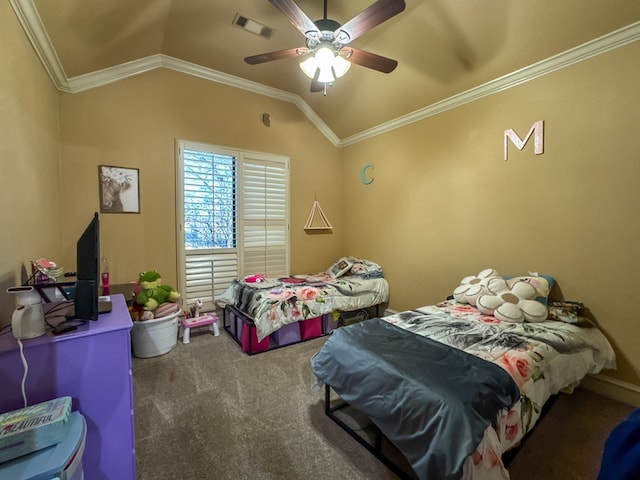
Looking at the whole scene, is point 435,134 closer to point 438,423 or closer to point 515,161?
point 515,161

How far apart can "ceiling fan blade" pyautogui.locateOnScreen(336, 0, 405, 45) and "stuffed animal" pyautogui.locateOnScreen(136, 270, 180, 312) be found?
9.06 feet

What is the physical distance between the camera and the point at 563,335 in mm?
1951

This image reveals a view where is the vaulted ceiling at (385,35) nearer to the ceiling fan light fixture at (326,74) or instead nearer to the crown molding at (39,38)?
the crown molding at (39,38)

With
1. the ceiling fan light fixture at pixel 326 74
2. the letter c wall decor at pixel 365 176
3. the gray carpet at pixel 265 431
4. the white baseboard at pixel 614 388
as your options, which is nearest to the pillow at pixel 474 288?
the gray carpet at pixel 265 431

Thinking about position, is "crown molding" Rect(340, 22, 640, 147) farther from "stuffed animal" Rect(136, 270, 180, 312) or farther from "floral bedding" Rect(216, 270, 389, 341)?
"stuffed animal" Rect(136, 270, 180, 312)

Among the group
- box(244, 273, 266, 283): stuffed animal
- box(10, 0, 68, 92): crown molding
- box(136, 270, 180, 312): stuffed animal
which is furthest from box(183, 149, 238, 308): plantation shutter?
box(10, 0, 68, 92): crown molding

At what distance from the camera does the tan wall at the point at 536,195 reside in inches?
84.6

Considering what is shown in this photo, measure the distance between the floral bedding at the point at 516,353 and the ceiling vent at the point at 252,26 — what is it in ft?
9.63

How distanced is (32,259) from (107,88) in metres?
1.95

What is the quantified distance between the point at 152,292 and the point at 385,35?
339 cm

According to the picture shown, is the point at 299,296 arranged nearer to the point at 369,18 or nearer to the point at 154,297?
the point at 154,297

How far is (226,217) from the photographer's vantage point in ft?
11.9

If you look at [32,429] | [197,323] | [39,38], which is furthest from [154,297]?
[39,38]

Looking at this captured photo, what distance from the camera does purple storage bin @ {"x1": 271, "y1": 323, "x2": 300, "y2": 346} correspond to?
3078 millimetres
